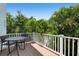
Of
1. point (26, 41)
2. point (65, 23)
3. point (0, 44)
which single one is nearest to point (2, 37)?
point (0, 44)

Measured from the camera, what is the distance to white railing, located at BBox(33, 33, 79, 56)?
6032mm

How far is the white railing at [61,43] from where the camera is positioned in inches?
237

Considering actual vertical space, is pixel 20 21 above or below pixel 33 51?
above

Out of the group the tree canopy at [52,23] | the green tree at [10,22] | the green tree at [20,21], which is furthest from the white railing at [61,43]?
the green tree at [10,22]

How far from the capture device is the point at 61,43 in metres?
6.29

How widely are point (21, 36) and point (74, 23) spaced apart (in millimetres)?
1238

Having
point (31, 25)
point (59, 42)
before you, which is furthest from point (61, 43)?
point (31, 25)

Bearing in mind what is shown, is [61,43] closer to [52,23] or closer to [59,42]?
[59,42]

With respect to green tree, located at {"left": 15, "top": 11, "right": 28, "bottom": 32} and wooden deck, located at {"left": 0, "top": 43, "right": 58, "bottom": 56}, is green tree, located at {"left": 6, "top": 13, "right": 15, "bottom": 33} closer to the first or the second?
green tree, located at {"left": 15, "top": 11, "right": 28, "bottom": 32}

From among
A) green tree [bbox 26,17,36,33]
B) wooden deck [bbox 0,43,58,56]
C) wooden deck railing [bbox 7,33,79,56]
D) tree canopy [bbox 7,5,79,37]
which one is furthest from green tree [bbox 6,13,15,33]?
wooden deck [bbox 0,43,58,56]

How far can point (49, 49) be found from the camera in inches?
243

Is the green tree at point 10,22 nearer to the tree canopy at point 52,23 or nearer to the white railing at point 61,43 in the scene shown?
the tree canopy at point 52,23

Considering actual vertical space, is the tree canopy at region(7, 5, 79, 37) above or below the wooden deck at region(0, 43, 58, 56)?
above

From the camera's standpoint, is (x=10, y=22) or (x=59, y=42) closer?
(x=10, y=22)
